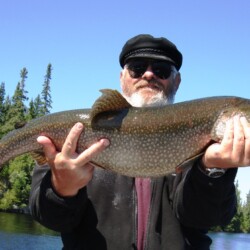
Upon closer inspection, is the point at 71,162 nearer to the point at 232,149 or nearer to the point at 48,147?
the point at 48,147

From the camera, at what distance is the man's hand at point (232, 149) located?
3953mm

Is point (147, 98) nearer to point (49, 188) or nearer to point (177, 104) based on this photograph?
point (177, 104)

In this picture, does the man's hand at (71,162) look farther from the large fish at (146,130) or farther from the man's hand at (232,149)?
the man's hand at (232,149)

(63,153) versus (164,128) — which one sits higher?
(164,128)

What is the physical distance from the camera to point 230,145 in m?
3.96

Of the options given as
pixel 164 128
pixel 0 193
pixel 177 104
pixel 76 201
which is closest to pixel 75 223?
→ pixel 76 201

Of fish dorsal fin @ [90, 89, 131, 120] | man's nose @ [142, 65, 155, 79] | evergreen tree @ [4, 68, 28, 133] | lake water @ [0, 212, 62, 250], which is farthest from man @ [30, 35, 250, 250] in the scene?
evergreen tree @ [4, 68, 28, 133]

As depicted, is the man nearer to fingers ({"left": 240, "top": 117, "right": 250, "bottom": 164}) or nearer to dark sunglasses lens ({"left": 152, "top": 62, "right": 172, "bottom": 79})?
fingers ({"left": 240, "top": 117, "right": 250, "bottom": 164})

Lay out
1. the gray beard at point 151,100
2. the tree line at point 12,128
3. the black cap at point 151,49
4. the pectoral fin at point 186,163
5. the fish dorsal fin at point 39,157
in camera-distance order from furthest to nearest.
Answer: the tree line at point 12,128
the black cap at point 151,49
the gray beard at point 151,100
the fish dorsal fin at point 39,157
the pectoral fin at point 186,163

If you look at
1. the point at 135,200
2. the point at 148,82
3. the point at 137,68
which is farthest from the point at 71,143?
the point at 137,68

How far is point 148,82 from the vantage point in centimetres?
538

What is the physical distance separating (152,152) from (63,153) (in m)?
0.91

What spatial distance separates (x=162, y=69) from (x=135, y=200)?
1.94 meters

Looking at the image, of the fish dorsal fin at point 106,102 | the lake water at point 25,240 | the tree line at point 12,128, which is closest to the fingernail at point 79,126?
the fish dorsal fin at point 106,102
